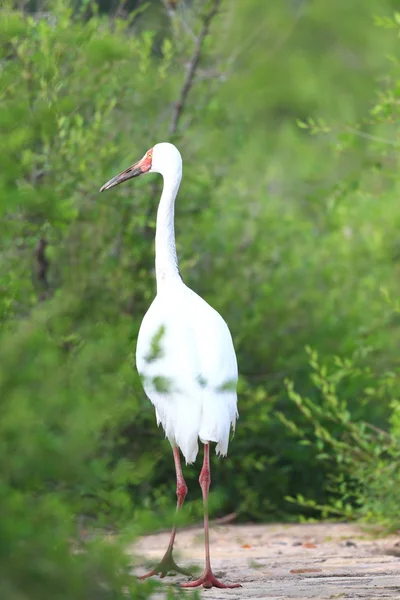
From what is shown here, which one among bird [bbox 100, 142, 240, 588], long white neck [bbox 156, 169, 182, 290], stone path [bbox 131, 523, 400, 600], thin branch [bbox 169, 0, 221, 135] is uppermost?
thin branch [bbox 169, 0, 221, 135]

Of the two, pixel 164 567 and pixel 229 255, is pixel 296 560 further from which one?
pixel 229 255

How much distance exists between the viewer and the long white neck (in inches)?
269

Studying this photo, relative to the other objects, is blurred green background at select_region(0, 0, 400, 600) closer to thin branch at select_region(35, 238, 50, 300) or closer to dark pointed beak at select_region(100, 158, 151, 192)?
thin branch at select_region(35, 238, 50, 300)

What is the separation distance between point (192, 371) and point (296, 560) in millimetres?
1175

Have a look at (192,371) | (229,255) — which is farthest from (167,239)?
(229,255)

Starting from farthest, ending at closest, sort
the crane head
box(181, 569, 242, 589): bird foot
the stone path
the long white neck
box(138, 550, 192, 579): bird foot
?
1. the crane head
2. the long white neck
3. box(138, 550, 192, 579): bird foot
4. box(181, 569, 242, 589): bird foot
5. the stone path

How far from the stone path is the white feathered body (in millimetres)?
561

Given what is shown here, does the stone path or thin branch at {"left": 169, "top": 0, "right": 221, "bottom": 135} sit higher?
thin branch at {"left": 169, "top": 0, "right": 221, "bottom": 135}

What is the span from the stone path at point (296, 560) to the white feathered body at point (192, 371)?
56 cm

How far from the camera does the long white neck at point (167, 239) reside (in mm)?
6820

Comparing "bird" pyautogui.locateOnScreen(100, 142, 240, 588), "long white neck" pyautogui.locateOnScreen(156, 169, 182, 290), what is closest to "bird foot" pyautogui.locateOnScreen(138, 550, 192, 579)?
"bird" pyautogui.locateOnScreen(100, 142, 240, 588)

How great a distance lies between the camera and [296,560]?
6.09 m

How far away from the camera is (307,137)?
2559 cm

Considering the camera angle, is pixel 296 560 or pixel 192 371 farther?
pixel 296 560
